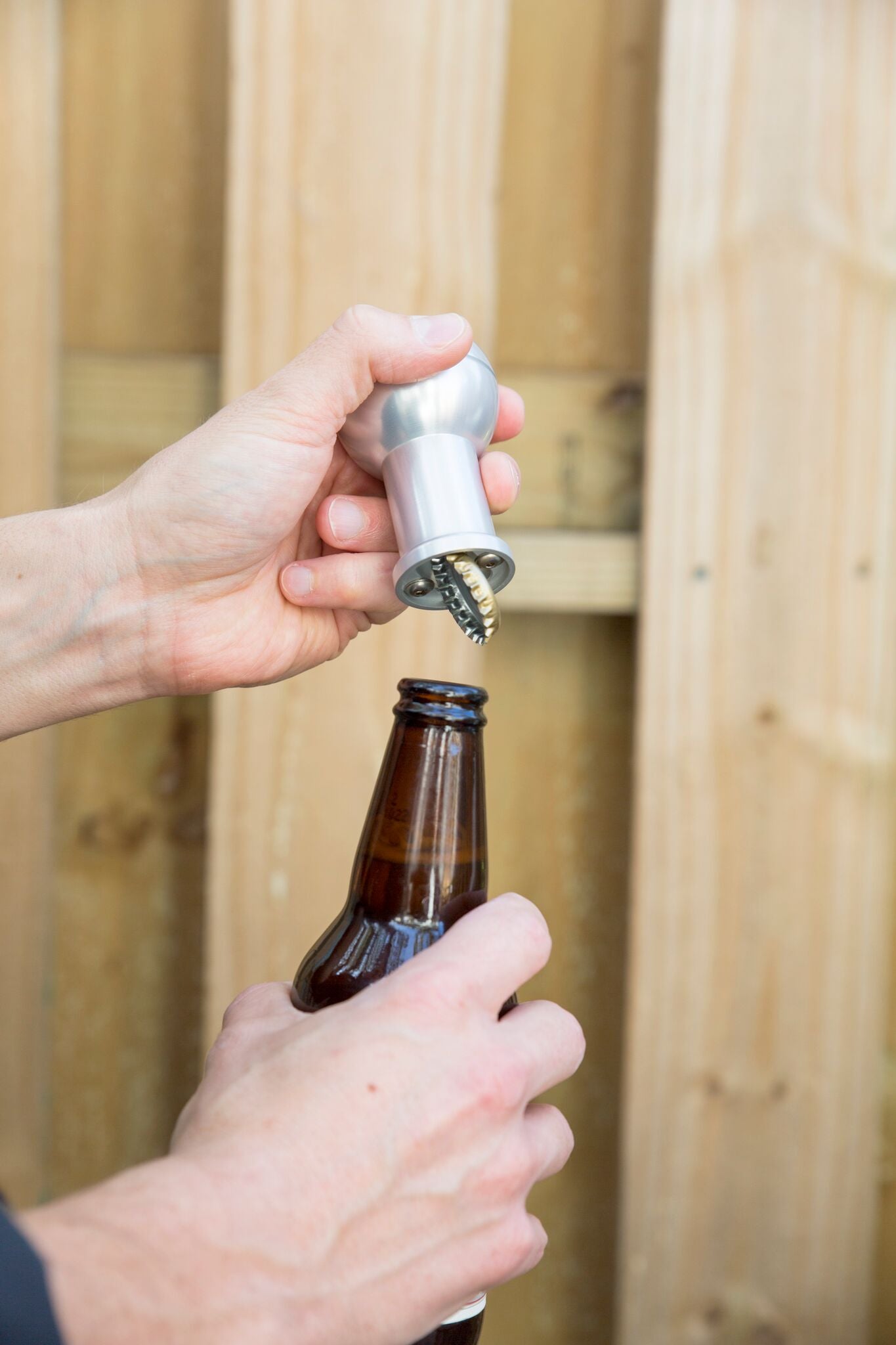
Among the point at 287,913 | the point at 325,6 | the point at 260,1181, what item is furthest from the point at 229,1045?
the point at 325,6

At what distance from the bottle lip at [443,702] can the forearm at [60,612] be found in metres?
0.22

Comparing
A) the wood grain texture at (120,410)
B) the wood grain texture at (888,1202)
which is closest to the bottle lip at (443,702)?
the wood grain texture at (120,410)

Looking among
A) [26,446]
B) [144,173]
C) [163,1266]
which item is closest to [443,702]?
[163,1266]

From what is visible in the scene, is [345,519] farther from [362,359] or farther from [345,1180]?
[345,1180]

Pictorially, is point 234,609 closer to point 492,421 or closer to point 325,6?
point 492,421

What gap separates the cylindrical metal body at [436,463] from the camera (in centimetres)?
56

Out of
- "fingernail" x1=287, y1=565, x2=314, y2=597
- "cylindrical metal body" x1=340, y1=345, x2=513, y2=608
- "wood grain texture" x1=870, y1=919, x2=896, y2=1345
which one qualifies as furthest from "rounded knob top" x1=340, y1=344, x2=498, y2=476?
"wood grain texture" x1=870, y1=919, x2=896, y2=1345

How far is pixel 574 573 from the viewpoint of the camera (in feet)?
3.00

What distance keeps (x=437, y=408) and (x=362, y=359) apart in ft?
0.16

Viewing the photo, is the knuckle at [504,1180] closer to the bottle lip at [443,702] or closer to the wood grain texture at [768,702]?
the bottle lip at [443,702]

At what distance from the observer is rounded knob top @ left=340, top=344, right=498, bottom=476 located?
0.58 meters

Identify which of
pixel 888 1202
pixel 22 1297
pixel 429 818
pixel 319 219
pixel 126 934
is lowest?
pixel 888 1202

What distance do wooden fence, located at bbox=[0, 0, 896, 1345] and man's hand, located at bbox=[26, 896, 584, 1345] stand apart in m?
0.43

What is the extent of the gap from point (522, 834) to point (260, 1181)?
604mm
